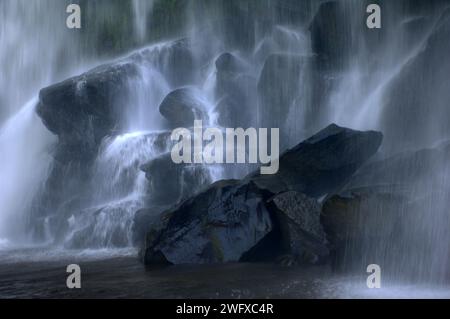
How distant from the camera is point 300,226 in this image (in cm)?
1653

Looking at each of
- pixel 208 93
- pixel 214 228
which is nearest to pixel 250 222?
pixel 214 228

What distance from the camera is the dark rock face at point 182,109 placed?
2997 centimetres

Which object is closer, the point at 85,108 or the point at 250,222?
the point at 250,222

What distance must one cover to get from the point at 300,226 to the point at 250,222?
65.2 inches

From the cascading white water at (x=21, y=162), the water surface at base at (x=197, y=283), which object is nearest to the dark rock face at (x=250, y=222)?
the water surface at base at (x=197, y=283)

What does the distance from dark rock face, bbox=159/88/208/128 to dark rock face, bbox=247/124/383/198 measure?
11.5 metres

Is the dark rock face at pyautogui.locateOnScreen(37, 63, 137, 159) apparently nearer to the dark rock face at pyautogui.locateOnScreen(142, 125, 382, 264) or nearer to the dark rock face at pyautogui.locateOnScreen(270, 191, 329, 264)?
the dark rock face at pyautogui.locateOnScreen(142, 125, 382, 264)

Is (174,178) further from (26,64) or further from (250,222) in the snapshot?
(26,64)

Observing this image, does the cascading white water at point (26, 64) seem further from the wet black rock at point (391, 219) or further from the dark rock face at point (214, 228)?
the wet black rock at point (391, 219)

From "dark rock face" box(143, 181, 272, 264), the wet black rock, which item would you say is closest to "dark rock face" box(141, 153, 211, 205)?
"dark rock face" box(143, 181, 272, 264)

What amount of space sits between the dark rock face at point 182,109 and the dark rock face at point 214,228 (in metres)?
12.4

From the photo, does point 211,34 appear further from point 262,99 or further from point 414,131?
point 414,131
